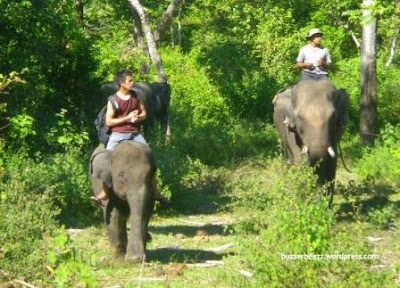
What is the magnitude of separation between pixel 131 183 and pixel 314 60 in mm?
5604

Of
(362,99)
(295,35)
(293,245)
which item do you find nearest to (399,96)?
(362,99)

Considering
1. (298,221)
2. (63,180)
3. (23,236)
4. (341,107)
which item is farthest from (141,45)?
(298,221)

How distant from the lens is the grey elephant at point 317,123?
15.2m

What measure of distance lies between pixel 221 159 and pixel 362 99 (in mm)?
3633

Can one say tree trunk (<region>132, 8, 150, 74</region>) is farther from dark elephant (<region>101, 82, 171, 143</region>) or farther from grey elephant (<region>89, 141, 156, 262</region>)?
grey elephant (<region>89, 141, 156, 262</region>)

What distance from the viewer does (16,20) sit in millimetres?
18656

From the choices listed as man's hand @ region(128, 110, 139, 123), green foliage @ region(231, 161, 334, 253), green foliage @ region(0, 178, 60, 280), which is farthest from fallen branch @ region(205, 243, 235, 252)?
green foliage @ region(231, 161, 334, 253)

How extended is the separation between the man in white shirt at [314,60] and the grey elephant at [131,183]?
16.6ft

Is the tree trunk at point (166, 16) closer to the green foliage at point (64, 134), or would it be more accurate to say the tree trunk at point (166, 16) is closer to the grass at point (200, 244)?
the grass at point (200, 244)

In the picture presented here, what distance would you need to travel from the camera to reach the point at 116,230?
12.9m

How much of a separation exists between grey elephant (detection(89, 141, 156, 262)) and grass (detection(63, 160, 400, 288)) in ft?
1.05

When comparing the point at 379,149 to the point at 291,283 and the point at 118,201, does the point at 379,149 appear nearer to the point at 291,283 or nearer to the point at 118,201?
the point at 118,201

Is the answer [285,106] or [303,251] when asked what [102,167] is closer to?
[303,251]

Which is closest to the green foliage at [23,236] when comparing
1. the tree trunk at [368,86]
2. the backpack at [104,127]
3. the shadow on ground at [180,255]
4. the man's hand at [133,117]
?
the backpack at [104,127]
